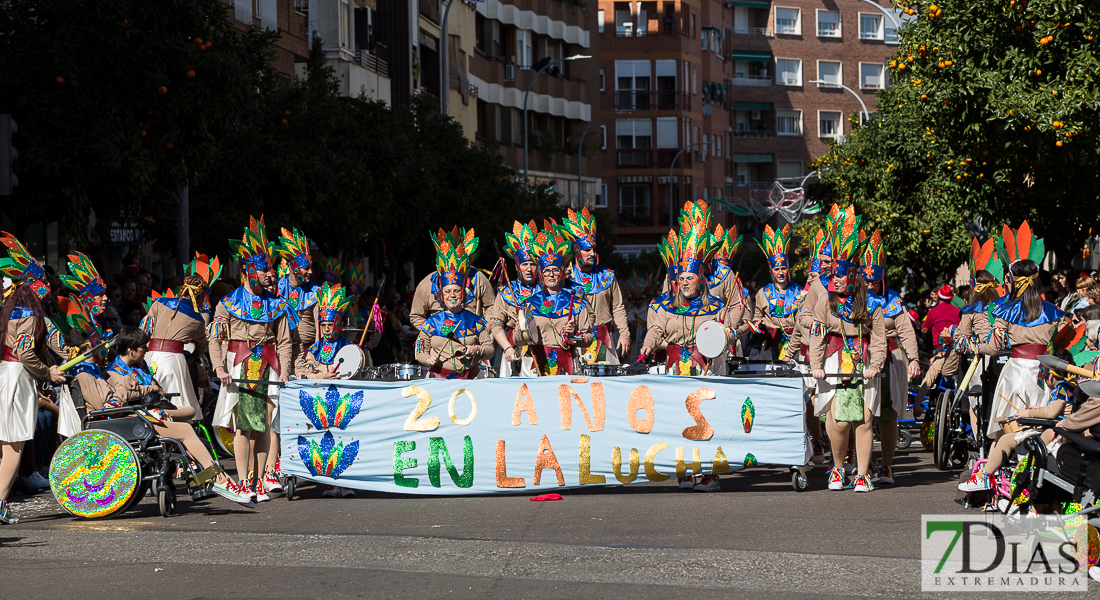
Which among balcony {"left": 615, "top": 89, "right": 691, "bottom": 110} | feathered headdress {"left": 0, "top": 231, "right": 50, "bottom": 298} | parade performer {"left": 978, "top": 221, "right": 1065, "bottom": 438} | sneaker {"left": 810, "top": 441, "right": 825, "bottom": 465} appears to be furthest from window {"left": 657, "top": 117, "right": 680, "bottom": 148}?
feathered headdress {"left": 0, "top": 231, "right": 50, "bottom": 298}

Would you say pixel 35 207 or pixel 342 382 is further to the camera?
pixel 35 207

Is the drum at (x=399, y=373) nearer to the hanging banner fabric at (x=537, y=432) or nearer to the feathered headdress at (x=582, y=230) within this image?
the hanging banner fabric at (x=537, y=432)

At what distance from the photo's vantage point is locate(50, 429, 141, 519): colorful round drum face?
11.0 meters

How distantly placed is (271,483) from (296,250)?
211cm

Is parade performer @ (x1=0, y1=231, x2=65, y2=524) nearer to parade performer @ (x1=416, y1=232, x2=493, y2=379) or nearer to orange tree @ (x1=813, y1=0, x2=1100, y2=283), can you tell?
parade performer @ (x1=416, y1=232, x2=493, y2=379)

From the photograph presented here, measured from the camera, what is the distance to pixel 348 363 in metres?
12.8

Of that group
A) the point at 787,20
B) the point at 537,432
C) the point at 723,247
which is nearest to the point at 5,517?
the point at 537,432

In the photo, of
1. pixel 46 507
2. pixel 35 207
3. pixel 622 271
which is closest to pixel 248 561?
pixel 46 507

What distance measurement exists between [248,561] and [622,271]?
1735 inches

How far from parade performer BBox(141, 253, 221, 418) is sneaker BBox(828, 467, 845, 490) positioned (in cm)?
553

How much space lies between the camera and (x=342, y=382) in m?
12.4

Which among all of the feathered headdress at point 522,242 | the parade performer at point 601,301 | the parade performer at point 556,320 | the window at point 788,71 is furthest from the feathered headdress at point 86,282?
the window at point 788,71

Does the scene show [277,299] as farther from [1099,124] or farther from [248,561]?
[1099,124]

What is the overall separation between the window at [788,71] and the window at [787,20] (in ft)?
5.65
